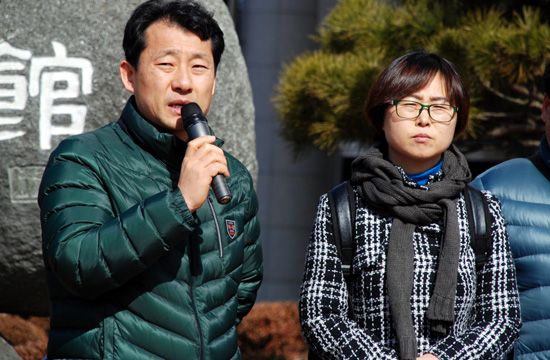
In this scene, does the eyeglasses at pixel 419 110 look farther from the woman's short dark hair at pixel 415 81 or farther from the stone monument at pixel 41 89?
the stone monument at pixel 41 89

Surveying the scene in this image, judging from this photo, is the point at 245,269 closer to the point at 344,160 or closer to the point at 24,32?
the point at 24,32

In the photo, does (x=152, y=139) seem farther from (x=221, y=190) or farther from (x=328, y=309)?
(x=328, y=309)

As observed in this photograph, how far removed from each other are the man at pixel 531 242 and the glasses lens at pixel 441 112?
47 cm

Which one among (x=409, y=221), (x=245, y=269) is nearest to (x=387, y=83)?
(x=409, y=221)

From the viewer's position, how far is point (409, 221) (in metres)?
2.08

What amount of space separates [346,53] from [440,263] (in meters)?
3.57

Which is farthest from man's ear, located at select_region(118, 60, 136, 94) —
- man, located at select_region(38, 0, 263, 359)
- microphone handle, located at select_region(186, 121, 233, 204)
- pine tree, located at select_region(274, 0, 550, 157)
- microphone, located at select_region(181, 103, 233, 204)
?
pine tree, located at select_region(274, 0, 550, 157)

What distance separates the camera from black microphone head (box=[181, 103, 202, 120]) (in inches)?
76.7

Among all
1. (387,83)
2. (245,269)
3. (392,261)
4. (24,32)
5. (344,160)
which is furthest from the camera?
(344,160)

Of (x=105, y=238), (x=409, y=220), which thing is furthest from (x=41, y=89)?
(x=409, y=220)

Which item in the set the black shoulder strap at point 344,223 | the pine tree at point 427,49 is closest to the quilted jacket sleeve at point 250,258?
the black shoulder strap at point 344,223

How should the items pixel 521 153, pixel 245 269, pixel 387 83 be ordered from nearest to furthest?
pixel 387 83, pixel 245 269, pixel 521 153

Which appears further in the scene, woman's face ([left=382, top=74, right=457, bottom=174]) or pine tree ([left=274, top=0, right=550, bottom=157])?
pine tree ([left=274, top=0, right=550, bottom=157])

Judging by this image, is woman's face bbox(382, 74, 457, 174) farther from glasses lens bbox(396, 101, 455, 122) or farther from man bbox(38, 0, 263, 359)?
man bbox(38, 0, 263, 359)
